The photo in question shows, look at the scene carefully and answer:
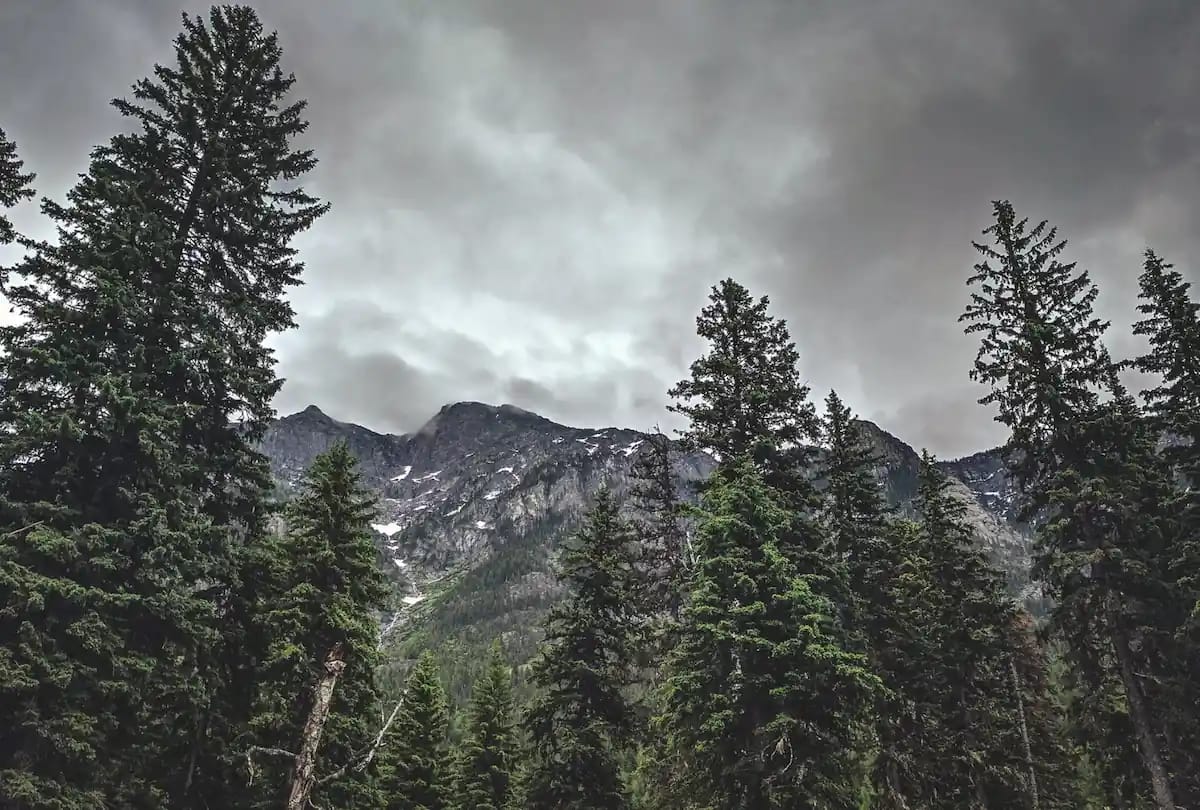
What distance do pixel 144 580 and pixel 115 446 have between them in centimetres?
256

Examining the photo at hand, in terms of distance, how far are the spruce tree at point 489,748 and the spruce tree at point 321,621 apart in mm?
14529

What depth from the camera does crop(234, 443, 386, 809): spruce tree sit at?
15.6 meters

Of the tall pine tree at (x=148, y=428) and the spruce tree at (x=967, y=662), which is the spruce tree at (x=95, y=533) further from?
the spruce tree at (x=967, y=662)

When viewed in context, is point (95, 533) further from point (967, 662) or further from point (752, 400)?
point (967, 662)

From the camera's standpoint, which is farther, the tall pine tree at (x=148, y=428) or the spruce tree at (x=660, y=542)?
the spruce tree at (x=660, y=542)

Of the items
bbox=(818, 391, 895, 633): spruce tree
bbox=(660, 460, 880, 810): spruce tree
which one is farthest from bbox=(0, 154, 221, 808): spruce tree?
bbox=(818, 391, 895, 633): spruce tree

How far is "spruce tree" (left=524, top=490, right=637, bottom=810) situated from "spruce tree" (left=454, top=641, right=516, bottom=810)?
1287cm

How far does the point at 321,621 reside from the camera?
16453 mm

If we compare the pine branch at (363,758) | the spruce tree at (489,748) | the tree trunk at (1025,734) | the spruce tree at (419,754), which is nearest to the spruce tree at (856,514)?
the tree trunk at (1025,734)

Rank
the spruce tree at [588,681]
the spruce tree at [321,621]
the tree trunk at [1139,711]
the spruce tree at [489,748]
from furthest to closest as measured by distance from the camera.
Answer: the spruce tree at [489,748]
the spruce tree at [588,681]
the tree trunk at [1139,711]
the spruce tree at [321,621]

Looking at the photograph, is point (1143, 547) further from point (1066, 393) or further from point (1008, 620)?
point (1008, 620)

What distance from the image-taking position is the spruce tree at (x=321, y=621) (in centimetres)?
1562

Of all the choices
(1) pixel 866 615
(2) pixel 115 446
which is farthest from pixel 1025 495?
(2) pixel 115 446

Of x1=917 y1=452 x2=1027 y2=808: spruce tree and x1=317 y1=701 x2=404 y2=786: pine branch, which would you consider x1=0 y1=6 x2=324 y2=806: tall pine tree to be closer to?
x1=317 y1=701 x2=404 y2=786: pine branch
